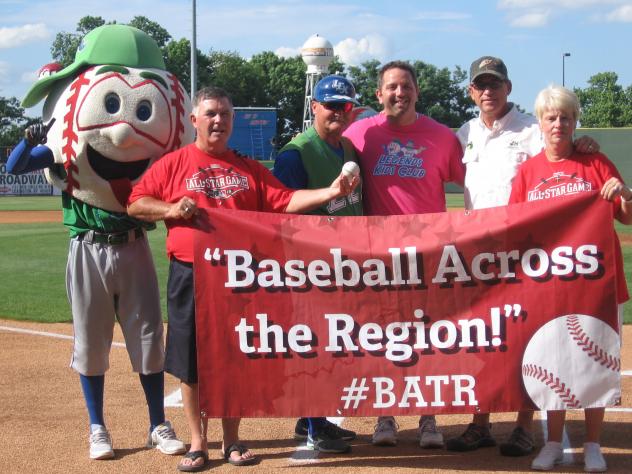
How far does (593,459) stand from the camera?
180 inches

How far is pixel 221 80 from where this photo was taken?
6619cm

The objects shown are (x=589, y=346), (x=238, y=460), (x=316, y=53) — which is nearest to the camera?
(x=589, y=346)

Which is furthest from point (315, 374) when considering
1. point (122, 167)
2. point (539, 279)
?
point (122, 167)

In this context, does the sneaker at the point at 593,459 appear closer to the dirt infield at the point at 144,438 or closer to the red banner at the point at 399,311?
the dirt infield at the point at 144,438

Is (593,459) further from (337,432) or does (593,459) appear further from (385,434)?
(337,432)

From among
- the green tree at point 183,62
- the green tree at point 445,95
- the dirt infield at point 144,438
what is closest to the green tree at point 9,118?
the green tree at point 183,62

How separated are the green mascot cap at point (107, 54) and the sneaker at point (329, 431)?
241cm

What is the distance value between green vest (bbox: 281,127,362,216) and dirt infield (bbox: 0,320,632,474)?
1407 mm

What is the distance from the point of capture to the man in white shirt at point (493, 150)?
5027mm

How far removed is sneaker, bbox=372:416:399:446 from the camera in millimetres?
5117

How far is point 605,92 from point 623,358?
59.9m

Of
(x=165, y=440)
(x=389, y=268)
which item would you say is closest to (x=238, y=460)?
(x=165, y=440)

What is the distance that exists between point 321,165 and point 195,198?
79cm

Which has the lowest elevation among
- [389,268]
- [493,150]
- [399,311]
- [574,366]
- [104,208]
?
[574,366]
